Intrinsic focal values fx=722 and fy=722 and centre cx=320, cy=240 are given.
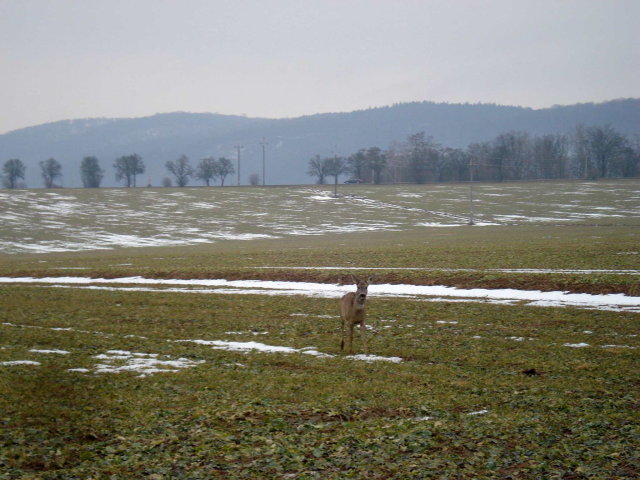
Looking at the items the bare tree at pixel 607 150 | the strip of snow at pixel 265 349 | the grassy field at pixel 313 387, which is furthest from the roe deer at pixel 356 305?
the bare tree at pixel 607 150

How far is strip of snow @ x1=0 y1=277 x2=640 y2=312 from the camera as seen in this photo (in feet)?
92.4

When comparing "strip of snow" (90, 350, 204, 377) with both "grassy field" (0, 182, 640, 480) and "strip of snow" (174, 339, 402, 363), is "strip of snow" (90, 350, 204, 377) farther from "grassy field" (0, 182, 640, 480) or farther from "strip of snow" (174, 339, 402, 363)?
"strip of snow" (174, 339, 402, 363)

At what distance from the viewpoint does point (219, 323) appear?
24703mm

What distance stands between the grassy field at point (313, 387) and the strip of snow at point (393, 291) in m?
1.30

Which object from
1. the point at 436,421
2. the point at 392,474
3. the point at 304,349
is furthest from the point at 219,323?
the point at 392,474

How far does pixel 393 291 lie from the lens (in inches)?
1363

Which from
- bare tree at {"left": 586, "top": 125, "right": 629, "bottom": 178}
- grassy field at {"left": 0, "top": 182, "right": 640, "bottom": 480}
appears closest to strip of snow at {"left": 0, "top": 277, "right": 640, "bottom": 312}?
grassy field at {"left": 0, "top": 182, "right": 640, "bottom": 480}

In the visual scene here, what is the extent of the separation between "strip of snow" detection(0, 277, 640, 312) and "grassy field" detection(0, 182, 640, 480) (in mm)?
1300

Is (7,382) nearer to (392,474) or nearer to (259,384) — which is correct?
(259,384)

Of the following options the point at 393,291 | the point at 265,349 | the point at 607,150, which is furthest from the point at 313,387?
the point at 607,150

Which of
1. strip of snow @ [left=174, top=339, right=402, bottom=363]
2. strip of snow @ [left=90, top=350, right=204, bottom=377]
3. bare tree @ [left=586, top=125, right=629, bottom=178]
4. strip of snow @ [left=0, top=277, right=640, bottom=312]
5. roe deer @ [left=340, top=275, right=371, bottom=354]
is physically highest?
bare tree @ [left=586, top=125, right=629, bottom=178]

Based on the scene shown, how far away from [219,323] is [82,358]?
6722 mm

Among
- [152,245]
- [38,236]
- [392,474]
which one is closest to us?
[392,474]

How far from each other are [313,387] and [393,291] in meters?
19.8
